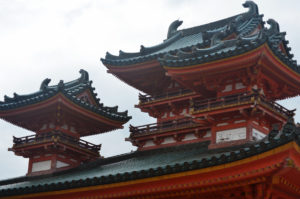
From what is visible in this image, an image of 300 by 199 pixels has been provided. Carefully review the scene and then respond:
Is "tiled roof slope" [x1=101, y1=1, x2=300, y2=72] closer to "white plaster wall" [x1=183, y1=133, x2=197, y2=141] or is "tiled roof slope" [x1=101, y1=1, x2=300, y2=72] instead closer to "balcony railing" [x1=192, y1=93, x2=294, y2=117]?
"balcony railing" [x1=192, y1=93, x2=294, y2=117]

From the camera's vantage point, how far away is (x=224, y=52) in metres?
19.5

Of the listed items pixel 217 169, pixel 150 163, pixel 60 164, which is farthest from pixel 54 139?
pixel 217 169

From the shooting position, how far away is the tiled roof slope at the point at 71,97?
84.5 feet

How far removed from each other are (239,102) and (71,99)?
10.5 m

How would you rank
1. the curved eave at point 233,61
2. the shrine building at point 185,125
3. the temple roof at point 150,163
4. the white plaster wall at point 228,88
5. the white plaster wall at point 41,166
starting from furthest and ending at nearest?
the white plaster wall at point 41,166 → the white plaster wall at point 228,88 → the curved eave at point 233,61 → the shrine building at point 185,125 → the temple roof at point 150,163

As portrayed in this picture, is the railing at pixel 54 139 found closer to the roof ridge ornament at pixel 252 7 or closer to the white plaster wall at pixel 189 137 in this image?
the white plaster wall at pixel 189 137

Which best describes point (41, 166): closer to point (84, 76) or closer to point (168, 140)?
point (84, 76)

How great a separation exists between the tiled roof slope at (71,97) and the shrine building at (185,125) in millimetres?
71

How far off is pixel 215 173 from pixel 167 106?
1016 centimetres

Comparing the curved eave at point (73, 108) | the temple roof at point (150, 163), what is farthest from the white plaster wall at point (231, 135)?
the curved eave at point (73, 108)

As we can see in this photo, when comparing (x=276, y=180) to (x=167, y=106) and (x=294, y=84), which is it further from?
(x=167, y=106)

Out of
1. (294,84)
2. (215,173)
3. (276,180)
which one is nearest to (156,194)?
(215,173)

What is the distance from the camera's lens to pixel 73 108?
26.4 m

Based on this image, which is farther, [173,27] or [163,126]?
[173,27]
